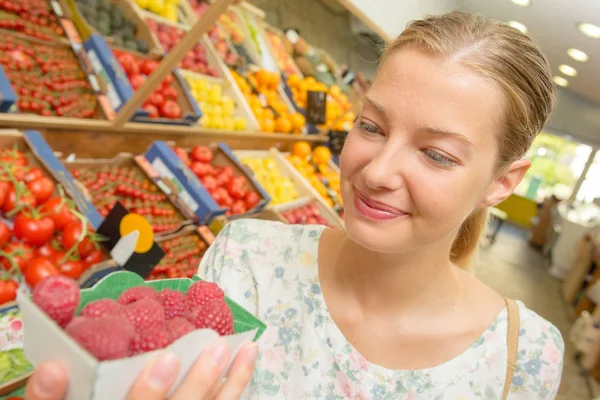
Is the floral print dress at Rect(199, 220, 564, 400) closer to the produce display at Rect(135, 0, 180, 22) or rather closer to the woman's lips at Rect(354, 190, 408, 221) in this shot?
the woman's lips at Rect(354, 190, 408, 221)

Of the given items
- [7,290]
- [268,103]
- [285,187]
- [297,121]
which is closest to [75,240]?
[7,290]

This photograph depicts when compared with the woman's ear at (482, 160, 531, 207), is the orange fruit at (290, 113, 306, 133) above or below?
below

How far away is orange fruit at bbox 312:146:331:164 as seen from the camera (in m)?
4.32

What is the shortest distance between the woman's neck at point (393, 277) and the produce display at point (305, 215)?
189 cm

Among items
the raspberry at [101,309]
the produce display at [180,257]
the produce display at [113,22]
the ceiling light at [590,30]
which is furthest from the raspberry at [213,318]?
the ceiling light at [590,30]

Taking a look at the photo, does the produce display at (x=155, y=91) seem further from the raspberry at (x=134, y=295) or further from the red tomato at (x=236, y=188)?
the raspberry at (x=134, y=295)

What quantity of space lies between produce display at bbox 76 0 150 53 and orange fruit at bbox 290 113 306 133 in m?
1.47

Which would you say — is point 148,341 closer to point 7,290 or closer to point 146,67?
point 7,290

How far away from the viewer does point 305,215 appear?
342 centimetres

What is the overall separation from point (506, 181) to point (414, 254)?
30cm

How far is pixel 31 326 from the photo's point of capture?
613mm

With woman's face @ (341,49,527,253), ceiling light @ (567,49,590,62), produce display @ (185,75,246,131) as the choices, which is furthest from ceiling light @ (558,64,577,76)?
woman's face @ (341,49,527,253)

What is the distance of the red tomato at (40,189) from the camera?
1.88m

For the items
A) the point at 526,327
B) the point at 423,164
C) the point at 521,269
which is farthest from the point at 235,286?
the point at 521,269
